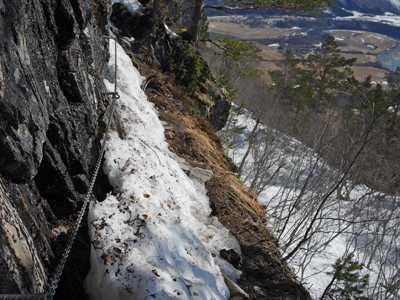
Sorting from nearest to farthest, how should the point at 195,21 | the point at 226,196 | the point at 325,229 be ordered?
the point at 226,196, the point at 195,21, the point at 325,229

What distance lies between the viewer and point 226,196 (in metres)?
4.61

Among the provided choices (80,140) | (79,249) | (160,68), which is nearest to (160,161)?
(80,140)

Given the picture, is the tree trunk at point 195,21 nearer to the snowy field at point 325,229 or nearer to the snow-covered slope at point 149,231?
the snow-covered slope at point 149,231

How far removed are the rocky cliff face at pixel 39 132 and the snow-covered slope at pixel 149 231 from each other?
353mm

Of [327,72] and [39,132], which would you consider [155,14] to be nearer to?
[39,132]

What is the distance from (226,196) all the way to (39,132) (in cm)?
326

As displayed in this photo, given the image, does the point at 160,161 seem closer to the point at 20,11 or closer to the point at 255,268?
the point at 255,268

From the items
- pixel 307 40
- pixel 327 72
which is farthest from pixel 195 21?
pixel 307 40

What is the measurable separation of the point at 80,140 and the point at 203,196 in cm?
Answer: 225

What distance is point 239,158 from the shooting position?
84.4 feet

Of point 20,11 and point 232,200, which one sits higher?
point 20,11

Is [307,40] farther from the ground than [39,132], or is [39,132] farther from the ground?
[307,40]

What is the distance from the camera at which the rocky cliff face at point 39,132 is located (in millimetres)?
1645

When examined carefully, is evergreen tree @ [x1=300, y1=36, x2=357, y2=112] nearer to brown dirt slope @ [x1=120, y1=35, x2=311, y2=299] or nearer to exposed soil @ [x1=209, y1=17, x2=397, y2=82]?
brown dirt slope @ [x1=120, y1=35, x2=311, y2=299]
